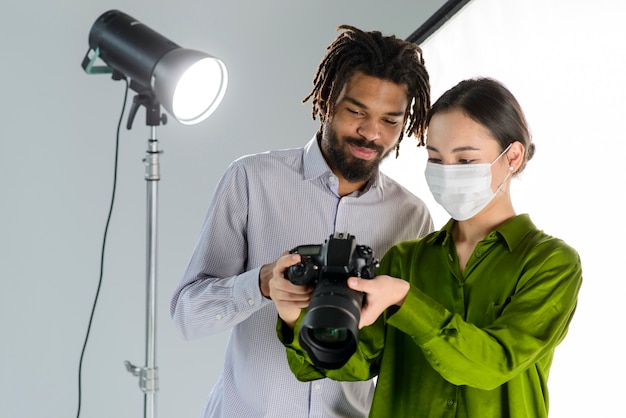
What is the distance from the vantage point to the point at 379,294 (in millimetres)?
1071

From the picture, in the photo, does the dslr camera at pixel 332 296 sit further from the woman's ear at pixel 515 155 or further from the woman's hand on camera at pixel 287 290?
the woman's ear at pixel 515 155

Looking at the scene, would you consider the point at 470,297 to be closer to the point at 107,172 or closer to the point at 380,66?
the point at 380,66

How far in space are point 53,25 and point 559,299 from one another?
7.47ft

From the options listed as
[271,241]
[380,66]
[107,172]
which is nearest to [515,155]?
[380,66]

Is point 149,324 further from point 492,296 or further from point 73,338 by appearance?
point 73,338

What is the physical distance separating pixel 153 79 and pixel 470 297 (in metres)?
0.89

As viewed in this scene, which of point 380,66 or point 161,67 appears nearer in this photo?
point 380,66

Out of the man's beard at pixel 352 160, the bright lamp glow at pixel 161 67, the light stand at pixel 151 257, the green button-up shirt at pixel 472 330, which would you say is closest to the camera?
the green button-up shirt at pixel 472 330

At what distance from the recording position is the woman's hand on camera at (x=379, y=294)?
3.48ft

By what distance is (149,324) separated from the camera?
197 cm

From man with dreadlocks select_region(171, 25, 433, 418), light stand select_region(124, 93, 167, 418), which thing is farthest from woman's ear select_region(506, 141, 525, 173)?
light stand select_region(124, 93, 167, 418)

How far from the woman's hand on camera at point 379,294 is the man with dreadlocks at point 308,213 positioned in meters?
Result: 0.43

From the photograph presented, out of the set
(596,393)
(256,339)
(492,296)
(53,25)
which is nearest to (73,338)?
(53,25)

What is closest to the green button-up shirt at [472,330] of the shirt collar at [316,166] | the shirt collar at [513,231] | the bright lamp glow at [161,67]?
the shirt collar at [513,231]
